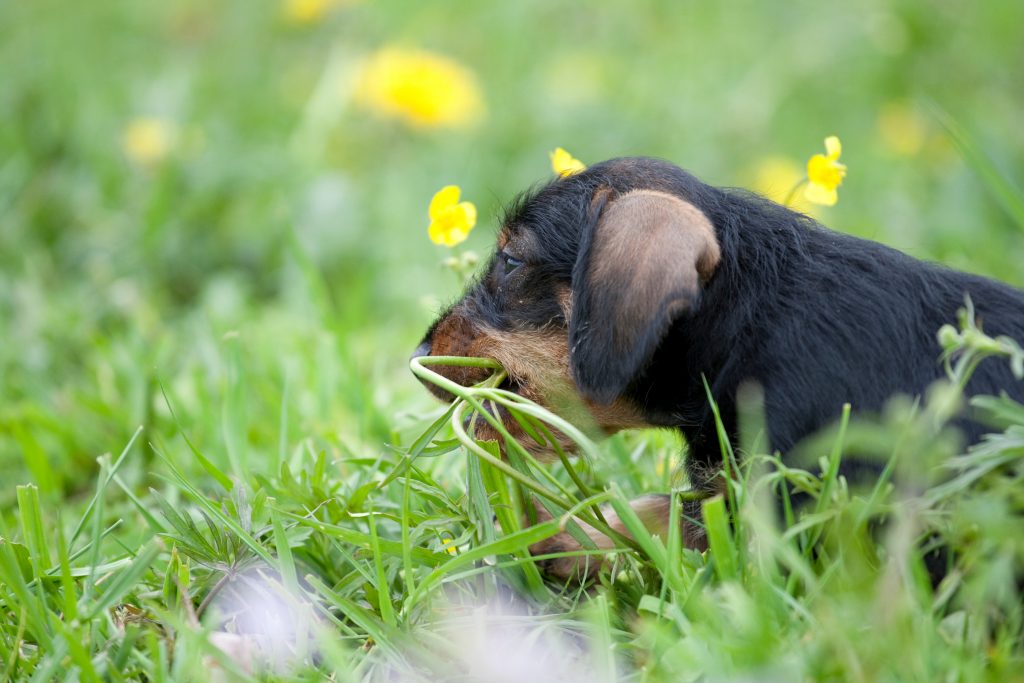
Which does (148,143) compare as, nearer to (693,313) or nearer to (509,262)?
(509,262)

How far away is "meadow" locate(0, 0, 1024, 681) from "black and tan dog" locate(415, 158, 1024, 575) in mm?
133

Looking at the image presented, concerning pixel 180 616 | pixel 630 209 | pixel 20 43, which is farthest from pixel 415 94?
pixel 180 616

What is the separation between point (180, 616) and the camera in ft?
8.00

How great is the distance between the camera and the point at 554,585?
285 cm

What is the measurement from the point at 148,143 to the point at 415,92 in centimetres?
169

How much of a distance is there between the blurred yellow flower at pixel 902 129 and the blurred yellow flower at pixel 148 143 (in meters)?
4.64

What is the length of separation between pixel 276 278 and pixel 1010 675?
455 cm

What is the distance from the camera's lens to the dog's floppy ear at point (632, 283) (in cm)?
254

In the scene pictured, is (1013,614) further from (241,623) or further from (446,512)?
(241,623)

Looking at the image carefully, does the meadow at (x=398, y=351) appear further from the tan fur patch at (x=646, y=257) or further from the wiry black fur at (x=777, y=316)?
the tan fur patch at (x=646, y=257)

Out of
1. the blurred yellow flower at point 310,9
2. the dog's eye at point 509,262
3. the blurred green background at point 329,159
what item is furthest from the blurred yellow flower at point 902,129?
the dog's eye at point 509,262

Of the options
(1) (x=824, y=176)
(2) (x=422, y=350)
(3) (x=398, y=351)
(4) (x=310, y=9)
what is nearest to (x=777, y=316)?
(1) (x=824, y=176)

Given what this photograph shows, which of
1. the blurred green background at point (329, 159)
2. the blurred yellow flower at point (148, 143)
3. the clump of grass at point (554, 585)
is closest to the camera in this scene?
the clump of grass at point (554, 585)

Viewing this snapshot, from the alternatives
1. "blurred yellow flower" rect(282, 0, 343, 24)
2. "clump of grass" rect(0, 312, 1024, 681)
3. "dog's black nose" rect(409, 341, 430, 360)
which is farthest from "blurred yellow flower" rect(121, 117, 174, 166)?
"clump of grass" rect(0, 312, 1024, 681)
